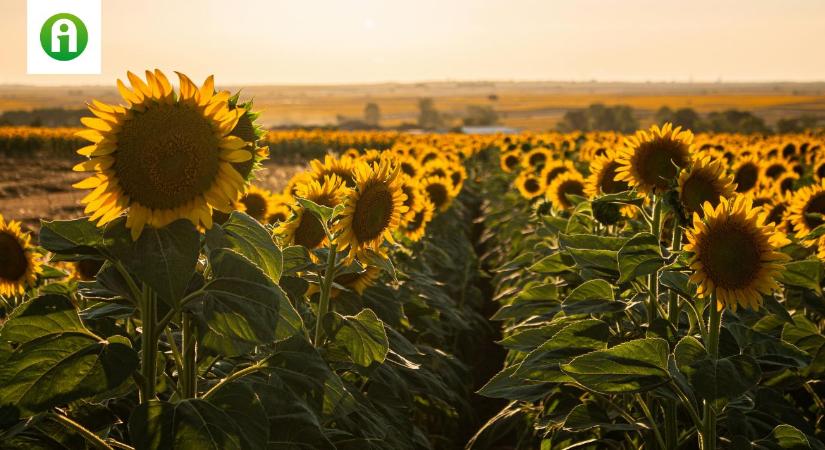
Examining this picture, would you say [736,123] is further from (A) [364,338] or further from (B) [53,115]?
(B) [53,115]

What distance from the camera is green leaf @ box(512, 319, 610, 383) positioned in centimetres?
275

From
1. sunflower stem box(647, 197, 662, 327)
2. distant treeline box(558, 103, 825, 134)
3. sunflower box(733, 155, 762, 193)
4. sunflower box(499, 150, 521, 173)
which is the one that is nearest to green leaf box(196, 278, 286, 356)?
sunflower stem box(647, 197, 662, 327)

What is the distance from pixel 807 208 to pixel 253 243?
14.1 ft

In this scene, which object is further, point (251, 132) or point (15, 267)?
point (15, 267)

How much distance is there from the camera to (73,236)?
75.4 inches

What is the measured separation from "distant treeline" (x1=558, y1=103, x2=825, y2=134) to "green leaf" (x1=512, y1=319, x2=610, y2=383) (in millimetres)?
26652

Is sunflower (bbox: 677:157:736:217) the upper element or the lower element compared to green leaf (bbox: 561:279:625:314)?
upper

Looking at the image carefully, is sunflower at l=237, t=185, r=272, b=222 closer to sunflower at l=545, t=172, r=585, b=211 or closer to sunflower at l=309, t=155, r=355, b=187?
sunflower at l=309, t=155, r=355, b=187

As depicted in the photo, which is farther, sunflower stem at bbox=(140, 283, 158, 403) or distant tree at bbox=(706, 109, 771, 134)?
distant tree at bbox=(706, 109, 771, 134)

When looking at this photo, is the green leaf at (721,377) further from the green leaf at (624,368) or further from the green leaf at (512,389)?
the green leaf at (512,389)

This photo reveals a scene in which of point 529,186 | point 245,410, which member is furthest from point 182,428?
point 529,186

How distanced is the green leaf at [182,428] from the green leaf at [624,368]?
3.35 ft

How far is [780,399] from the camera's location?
2.86 metres

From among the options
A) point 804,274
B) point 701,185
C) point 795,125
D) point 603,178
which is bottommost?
point 804,274
